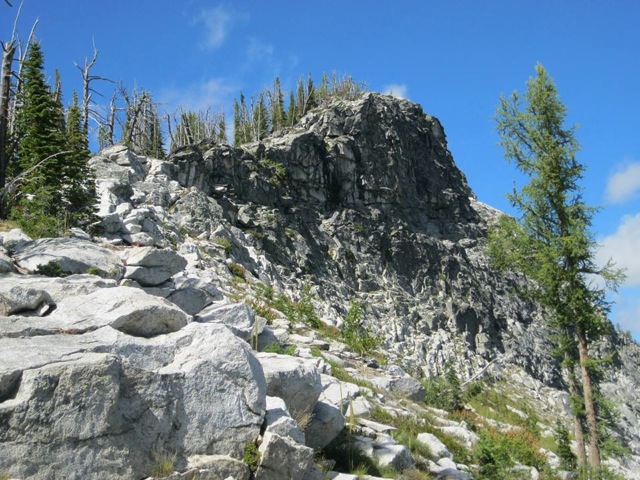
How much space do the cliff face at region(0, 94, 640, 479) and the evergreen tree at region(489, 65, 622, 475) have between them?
1.05 metres

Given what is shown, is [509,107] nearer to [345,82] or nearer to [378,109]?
[378,109]

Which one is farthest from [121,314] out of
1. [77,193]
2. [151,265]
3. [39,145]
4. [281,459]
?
[39,145]

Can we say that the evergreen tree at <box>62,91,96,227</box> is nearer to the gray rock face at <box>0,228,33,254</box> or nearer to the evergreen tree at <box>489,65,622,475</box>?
the gray rock face at <box>0,228,33,254</box>

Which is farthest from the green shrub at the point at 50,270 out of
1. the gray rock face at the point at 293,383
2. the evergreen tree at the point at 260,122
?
the evergreen tree at the point at 260,122

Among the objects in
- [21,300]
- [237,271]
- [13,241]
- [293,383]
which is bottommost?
[293,383]

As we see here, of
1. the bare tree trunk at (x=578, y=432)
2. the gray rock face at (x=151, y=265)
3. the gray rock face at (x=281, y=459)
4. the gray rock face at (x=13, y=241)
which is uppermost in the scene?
the gray rock face at (x=13, y=241)

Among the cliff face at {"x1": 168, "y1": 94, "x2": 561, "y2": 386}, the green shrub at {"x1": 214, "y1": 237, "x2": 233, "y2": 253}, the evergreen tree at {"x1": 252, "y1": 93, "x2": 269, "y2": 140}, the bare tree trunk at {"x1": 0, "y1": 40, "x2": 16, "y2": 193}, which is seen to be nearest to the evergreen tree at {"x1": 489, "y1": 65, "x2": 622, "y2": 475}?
the bare tree trunk at {"x1": 0, "y1": 40, "x2": 16, "y2": 193}

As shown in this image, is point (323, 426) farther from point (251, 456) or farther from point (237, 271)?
point (237, 271)

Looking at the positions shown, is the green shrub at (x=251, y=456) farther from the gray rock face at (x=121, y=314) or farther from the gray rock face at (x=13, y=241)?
the gray rock face at (x=13, y=241)

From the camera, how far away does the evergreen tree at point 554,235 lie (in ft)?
44.9

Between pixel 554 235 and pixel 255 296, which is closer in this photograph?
pixel 554 235

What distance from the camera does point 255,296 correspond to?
23.1 meters

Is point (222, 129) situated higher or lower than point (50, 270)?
higher

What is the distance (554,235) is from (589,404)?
416 cm
